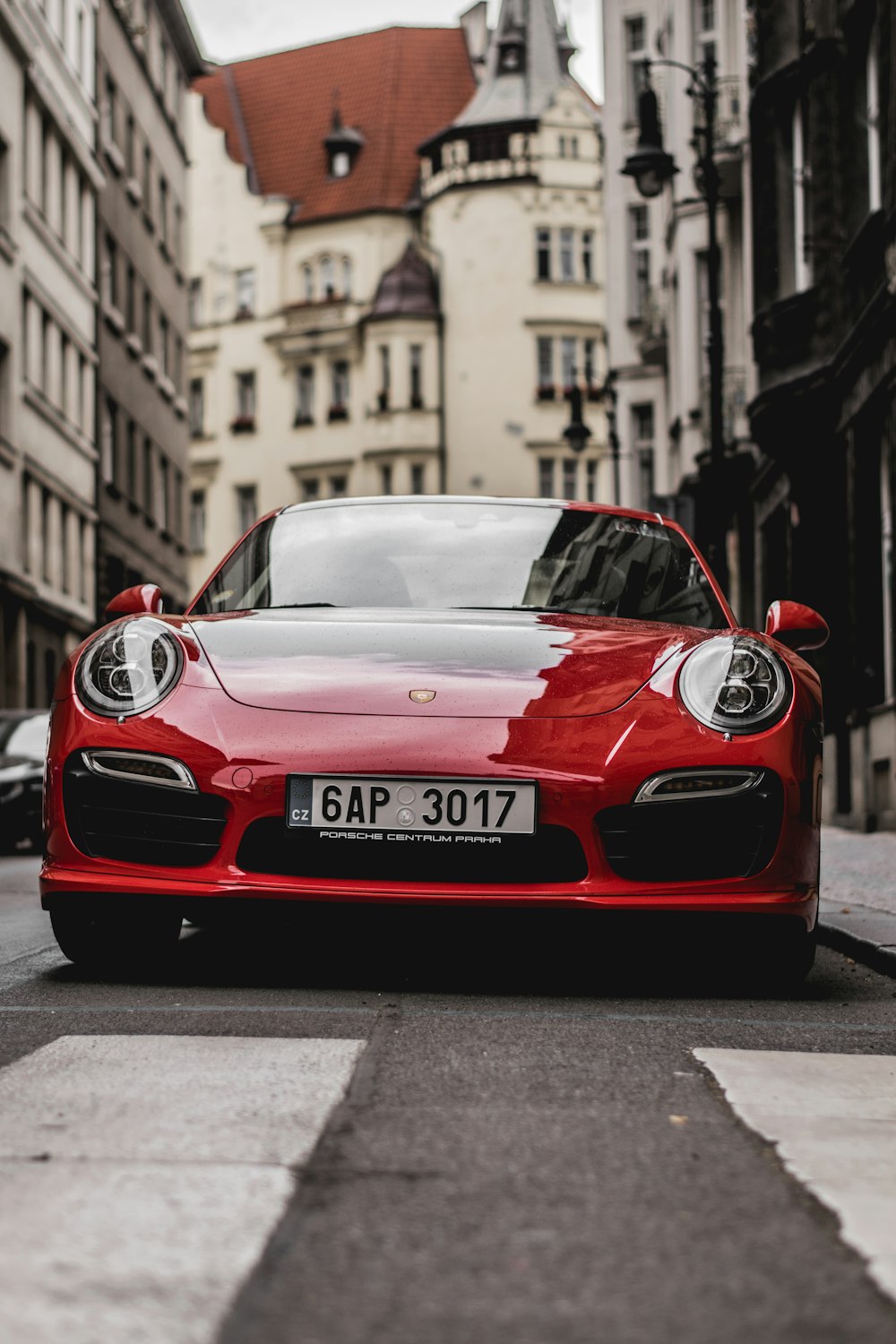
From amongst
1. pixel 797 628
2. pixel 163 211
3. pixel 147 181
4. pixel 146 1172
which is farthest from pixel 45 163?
pixel 146 1172

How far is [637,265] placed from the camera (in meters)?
46.8

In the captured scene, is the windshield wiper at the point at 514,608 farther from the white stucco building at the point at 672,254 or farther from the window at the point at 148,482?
the window at the point at 148,482

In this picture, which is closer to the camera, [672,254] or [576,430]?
[576,430]

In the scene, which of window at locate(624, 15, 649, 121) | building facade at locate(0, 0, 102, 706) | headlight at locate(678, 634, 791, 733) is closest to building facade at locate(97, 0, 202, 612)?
building facade at locate(0, 0, 102, 706)

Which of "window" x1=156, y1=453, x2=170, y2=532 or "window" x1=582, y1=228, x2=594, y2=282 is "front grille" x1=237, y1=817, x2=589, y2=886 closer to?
"window" x1=156, y1=453, x2=170, y2=532

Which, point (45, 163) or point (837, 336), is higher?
point (45, 163)

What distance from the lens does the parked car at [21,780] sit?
59.8 feet

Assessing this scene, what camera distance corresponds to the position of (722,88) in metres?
32.2

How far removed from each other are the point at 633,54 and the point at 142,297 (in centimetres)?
1324

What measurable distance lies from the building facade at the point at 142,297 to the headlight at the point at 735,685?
3939 centimetres

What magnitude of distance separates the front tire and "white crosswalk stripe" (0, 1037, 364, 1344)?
125cm

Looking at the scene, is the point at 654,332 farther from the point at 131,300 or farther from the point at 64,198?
the point at 131,300

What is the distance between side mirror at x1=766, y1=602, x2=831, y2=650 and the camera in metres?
6.69

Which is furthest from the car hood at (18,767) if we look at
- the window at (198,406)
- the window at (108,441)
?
the window at (198,406)
